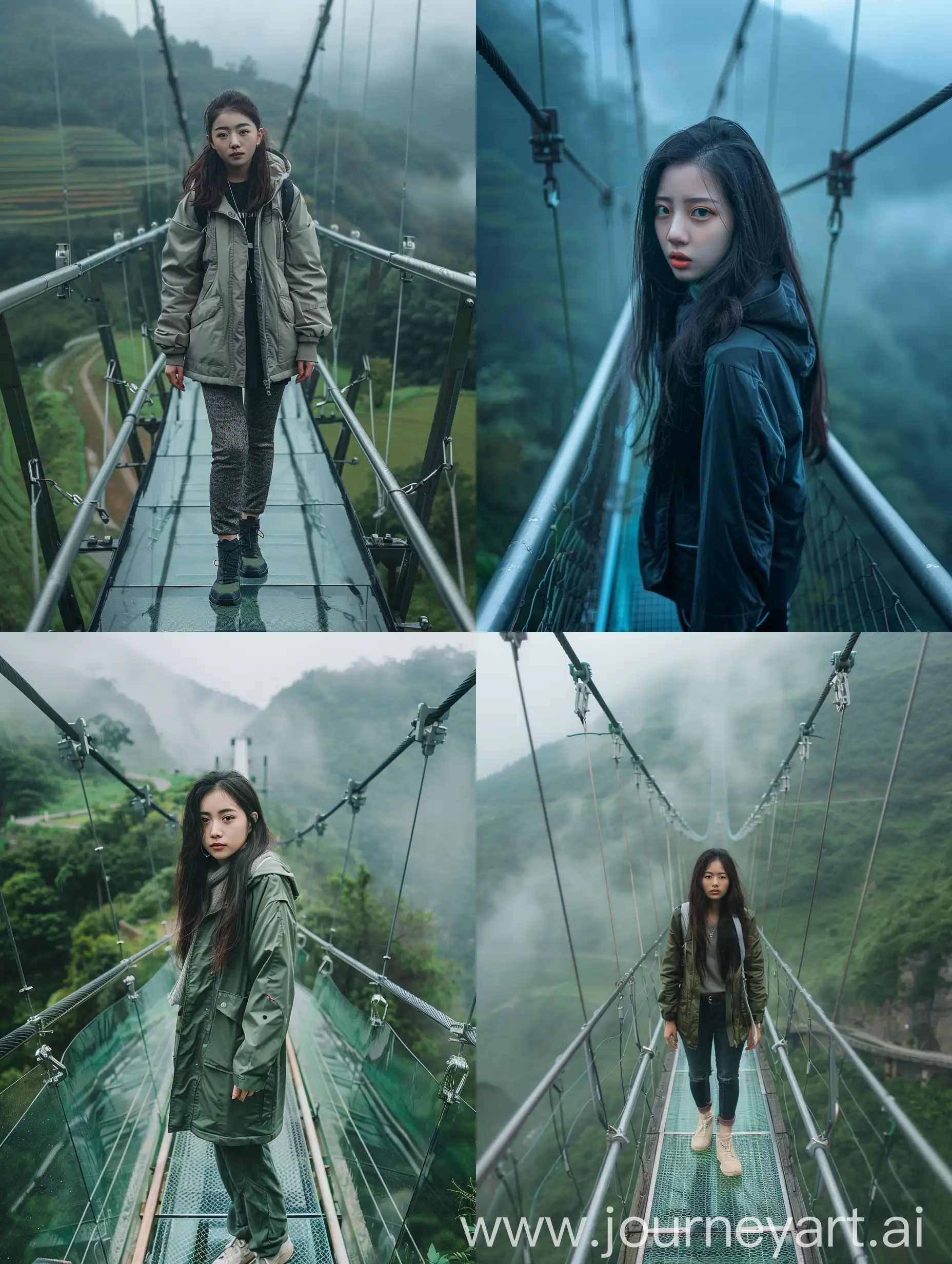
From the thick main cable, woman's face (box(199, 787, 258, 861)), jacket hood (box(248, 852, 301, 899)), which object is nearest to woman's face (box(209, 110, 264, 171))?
the thick main cable

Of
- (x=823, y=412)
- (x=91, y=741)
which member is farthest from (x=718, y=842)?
(x=91, y=741)

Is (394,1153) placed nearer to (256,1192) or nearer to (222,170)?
(256,1192)

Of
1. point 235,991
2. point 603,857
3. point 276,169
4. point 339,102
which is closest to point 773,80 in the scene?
point 339,102

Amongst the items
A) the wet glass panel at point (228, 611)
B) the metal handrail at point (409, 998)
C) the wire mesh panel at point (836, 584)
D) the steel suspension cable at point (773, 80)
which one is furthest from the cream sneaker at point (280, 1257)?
the steel suspension cable at point (773, 80)

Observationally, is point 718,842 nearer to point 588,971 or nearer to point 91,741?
point 588,971

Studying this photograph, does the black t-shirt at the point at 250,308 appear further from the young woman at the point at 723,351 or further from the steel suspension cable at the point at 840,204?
the steel suspension cable at the point at 840,204
